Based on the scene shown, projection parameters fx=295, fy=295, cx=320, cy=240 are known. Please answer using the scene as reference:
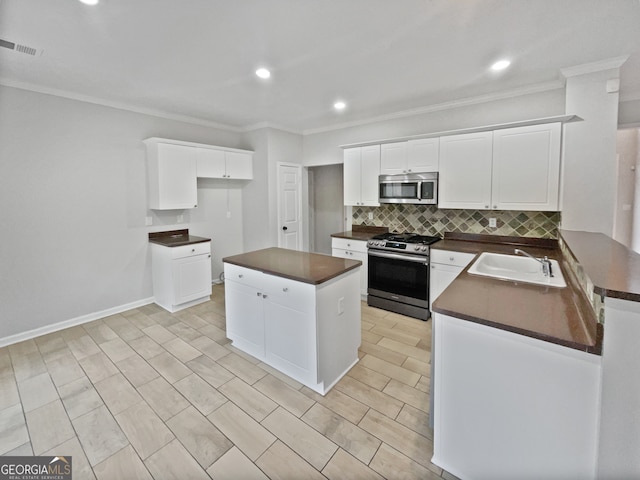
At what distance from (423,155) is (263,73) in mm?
2102

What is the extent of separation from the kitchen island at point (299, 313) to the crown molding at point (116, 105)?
8.77 feet

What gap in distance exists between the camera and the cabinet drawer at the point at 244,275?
2.56 m

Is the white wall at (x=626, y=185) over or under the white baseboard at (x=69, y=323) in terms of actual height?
over

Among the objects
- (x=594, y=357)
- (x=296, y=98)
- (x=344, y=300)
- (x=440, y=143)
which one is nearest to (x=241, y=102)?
(x=296, y=98)

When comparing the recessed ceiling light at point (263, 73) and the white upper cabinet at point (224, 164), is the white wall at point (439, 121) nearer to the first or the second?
the white upper cabinet at point (224, 164)

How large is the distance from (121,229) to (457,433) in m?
4.18

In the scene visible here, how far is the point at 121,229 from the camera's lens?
3.83 metres

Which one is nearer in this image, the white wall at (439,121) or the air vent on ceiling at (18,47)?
the air vent on ceiling at (18,47)

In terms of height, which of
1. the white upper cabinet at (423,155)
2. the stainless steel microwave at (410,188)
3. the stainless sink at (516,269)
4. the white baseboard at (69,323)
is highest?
the white upper cabinet at (423,155)

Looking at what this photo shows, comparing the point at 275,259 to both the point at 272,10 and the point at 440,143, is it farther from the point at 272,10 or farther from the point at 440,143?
the point at 440,143

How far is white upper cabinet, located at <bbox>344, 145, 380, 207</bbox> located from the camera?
13.6 feet

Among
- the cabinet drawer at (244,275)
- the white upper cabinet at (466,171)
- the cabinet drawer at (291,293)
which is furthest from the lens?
the white upper cabinet at (466,171)

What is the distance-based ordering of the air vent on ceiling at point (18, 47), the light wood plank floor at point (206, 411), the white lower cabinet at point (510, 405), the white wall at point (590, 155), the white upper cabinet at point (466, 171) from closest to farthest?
the white lower cabinet at point (510, 405) < the light wood plank floor at point (206, 411) < the air vent on ceiling at point (18, 47) < the white wall at point (590, 155) < the white upper cabinet at point (466, 171)

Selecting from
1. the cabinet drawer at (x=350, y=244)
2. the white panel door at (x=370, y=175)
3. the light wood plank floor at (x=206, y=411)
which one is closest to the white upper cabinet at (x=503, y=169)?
the white panel door at (x=370, y=175)
